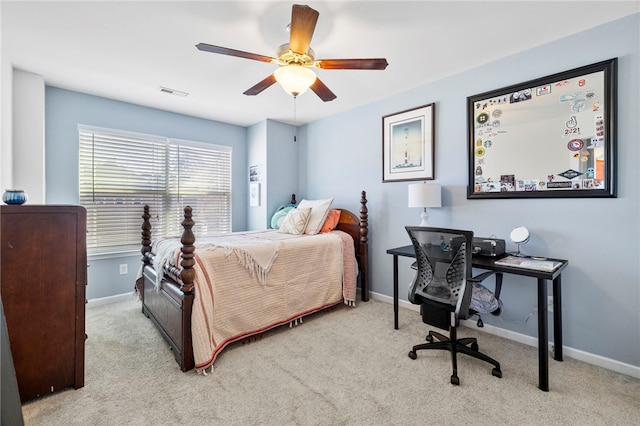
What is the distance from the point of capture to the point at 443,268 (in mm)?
2121

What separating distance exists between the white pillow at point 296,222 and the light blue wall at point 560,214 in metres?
0.87

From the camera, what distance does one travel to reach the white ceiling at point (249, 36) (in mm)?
1896

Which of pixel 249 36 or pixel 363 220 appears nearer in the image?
pixel 249 36

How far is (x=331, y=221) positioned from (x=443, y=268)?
1.78 meters

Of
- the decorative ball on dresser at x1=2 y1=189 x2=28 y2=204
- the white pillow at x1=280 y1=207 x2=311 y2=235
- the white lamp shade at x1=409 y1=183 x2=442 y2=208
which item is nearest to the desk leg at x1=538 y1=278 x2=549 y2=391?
the white lamp shade at x1=409 y1=183 x2=442 y2=208

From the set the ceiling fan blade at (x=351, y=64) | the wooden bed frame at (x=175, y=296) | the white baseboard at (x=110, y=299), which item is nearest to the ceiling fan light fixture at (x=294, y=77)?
the ceiling fan blade at (x=351, y=64)

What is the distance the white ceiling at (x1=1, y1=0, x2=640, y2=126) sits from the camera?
1.90 m

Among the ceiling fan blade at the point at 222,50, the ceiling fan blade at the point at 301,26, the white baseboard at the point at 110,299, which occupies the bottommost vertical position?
the white baseboard at the point at 110,299

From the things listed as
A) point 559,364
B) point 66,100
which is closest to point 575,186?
point 559,364

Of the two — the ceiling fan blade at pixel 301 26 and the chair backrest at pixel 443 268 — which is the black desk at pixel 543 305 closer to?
the chair backrest at pixel 443 268

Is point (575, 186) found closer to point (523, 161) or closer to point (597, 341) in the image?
point (523, 161)

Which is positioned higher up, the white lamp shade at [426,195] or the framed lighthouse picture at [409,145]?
the framed lighthouse picture at [409,145]

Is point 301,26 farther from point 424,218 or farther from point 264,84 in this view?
point 424,218

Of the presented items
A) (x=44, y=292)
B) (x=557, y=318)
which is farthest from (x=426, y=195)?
(x=44, y=292)
